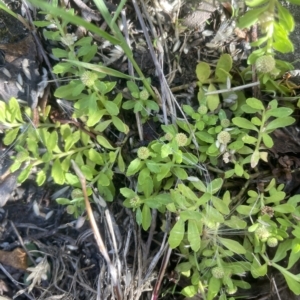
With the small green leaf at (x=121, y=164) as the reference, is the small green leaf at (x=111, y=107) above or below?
above

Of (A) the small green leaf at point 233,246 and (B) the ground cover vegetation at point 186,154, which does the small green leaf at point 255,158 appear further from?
(A) the small green leaf at point 233,246

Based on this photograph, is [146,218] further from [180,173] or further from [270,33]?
[270,33]

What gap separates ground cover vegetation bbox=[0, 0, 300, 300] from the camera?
1.69 m

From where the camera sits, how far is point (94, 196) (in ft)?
6.03

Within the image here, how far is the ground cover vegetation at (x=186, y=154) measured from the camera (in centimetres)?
169

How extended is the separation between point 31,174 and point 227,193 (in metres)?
0.83

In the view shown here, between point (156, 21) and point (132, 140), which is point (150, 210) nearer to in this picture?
point (132, 140)

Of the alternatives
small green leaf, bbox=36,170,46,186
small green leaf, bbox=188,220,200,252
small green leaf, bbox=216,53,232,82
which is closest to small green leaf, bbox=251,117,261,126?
small green leaf, bbox=216,53,232,82

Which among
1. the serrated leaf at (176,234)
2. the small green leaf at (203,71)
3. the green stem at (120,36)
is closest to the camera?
the green stem at (120,36)

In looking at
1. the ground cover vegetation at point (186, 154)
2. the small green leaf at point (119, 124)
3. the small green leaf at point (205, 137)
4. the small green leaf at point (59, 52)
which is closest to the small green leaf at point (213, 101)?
the ground cover vegetation at point (186, 154)

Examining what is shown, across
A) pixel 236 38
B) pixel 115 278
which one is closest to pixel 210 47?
pixel 236 38

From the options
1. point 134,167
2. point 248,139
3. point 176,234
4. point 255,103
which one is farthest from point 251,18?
point 176,234

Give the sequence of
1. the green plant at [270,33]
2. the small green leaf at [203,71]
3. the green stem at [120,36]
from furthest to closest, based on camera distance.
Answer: the small green leaf at [203,71] < the green stem at [120,36] < the green plant at [270,33]

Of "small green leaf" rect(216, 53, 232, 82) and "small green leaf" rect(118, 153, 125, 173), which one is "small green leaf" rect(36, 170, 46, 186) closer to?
"small green leaf" rect(118, 153, 125, 173)
